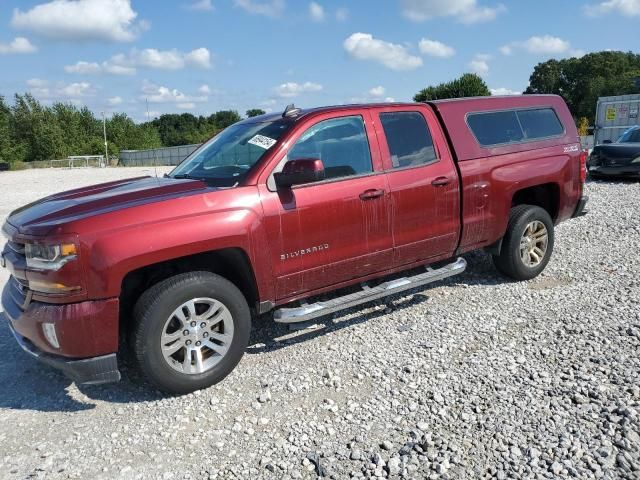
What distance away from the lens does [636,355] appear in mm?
3797

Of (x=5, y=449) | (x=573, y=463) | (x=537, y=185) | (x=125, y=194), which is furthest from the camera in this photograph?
(x=537, y=185)

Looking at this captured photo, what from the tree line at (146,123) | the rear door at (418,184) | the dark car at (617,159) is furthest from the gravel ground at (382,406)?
the tree line at (146,123)

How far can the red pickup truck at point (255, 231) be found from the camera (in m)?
3.21

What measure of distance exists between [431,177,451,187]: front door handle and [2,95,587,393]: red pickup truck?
0.09 feet

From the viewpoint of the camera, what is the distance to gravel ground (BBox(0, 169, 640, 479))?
9.20 feet

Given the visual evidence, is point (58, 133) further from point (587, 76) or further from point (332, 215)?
point (587, 76)

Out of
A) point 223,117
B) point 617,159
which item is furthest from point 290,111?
point 223,117

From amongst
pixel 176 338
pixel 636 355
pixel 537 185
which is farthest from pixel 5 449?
pixel 537 185

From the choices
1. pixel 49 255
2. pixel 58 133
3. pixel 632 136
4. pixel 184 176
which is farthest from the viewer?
pixel 58 133

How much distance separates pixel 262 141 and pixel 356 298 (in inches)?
58.4

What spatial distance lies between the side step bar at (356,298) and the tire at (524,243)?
2.58ft

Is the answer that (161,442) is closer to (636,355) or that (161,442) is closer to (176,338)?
(176,338)

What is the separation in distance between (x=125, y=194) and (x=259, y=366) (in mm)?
1639

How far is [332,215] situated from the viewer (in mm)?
4008
